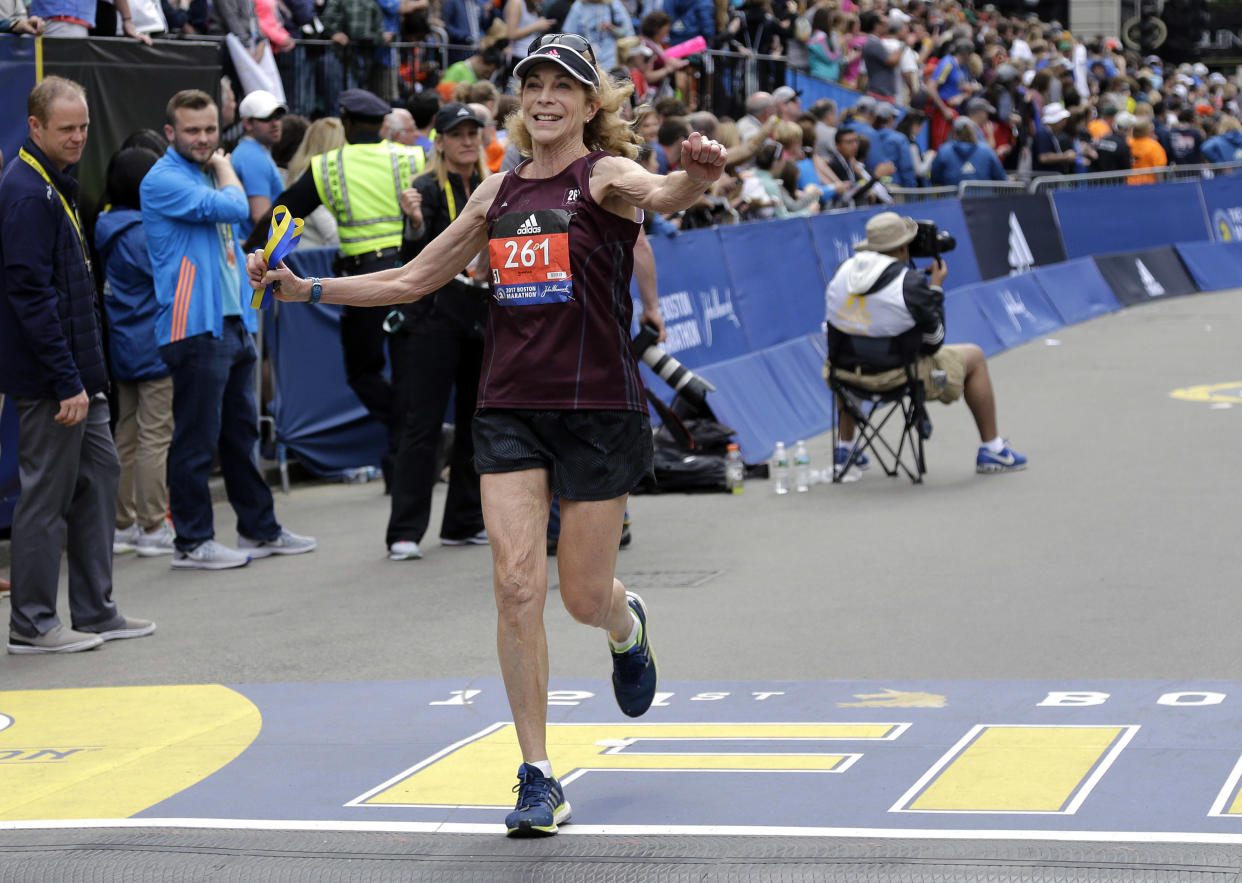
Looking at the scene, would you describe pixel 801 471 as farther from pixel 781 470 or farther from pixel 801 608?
pixel 801 608

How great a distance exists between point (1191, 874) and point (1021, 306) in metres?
15.9

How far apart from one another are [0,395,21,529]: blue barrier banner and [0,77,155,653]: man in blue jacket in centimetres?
190

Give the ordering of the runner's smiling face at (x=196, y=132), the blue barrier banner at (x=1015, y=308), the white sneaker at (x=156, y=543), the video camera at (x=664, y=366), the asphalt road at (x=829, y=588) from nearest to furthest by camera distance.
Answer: the asphalt road at (x=829, y=588)
the runner's smiling face at (x=196, y=132)
the video camera at (x=664, y=366)
the white sneaker at (x=156, y=543)
the blue barrier banner at (x=1015, y=308)

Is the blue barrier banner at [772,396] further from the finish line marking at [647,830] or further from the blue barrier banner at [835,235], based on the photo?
the finish line marking at [647,830]

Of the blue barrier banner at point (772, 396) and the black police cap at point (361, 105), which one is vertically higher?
the black police cap at point (361, 105)

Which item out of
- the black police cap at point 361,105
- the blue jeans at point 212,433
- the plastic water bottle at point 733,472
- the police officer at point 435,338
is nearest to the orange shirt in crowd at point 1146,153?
the plastic water bottle at point 733,472

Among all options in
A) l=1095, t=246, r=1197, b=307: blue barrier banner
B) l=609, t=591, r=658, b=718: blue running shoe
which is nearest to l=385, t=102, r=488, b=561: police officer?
l=609, t=591, r=658, b=718: blue running shoe

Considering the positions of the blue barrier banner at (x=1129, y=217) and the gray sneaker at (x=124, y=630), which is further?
the blue barrier banner at (x=1129, y=217)

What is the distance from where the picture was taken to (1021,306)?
19.4 metres

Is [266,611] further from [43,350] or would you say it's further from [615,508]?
[615,508]

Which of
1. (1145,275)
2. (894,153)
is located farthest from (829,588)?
(1145,275)

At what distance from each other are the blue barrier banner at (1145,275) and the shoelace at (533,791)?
19.3m

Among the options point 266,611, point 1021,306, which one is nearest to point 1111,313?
point 1021,306

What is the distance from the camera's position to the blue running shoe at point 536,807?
4555 mm
